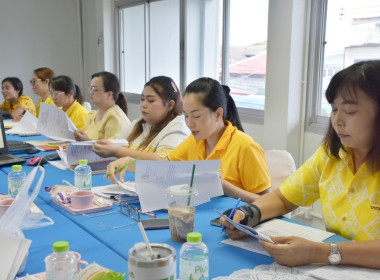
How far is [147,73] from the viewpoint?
529cm

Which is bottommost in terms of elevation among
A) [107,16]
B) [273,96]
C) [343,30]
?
[273,96]

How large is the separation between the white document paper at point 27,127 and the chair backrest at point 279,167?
2.08m

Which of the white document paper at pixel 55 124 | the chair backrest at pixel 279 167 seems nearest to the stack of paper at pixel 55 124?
the white document paper at pixel 55 124

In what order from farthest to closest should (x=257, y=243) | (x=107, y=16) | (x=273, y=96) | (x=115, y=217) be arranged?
(x=107, y=16) → (x=273, y=96) → (x=115, y=217) → (x=257, y=243)

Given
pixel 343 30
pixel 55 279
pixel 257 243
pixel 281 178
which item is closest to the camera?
pixel 55 279

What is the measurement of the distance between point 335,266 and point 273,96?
219 cm

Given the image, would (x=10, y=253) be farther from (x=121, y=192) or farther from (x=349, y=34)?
(x=349, y=34)

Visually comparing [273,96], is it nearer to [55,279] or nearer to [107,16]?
[55,279]

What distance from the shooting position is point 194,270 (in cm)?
90

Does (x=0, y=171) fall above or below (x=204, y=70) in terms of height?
below

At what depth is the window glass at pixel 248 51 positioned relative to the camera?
11.9 ft

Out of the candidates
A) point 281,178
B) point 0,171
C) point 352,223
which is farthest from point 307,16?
point 0,171

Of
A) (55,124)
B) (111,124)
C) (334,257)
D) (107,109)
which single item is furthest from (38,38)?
(334,257)

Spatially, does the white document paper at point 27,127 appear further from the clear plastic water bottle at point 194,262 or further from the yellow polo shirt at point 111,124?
the clear plastic water bottle at point 194,262
